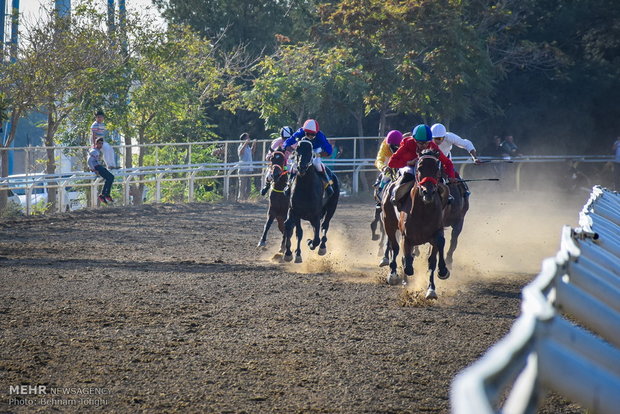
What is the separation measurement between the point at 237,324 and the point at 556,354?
6.89 m

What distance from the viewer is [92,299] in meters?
10.3

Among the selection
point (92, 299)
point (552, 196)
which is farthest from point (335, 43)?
point (92, 299)

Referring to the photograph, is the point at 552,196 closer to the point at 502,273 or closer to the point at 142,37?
the point at 142,37

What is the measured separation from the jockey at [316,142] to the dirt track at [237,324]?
1328mm

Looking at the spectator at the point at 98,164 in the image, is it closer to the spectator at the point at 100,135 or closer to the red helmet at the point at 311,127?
the spectator at the point at 100,135

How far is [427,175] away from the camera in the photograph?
10000mm

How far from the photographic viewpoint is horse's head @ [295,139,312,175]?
13.0 meters

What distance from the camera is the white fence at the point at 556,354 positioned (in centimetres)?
189

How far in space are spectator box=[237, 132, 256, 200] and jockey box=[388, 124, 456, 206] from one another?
14.6m

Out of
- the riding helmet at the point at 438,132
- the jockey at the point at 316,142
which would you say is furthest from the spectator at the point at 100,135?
the riding helmet at the point at 438,132

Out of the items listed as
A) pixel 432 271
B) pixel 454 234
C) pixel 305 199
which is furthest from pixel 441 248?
pixel 305 199

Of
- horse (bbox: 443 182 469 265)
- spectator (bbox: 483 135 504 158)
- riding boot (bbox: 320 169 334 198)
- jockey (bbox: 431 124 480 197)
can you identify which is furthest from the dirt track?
spectator (bbox: 483 135 504 158)

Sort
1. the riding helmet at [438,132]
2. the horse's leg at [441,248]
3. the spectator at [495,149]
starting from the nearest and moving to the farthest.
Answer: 1. the horse's leg at [441,248]
2. the riding helmet at [438,132]
3. the spectator at [495,149]

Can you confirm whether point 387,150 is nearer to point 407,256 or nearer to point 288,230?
point 288,230
